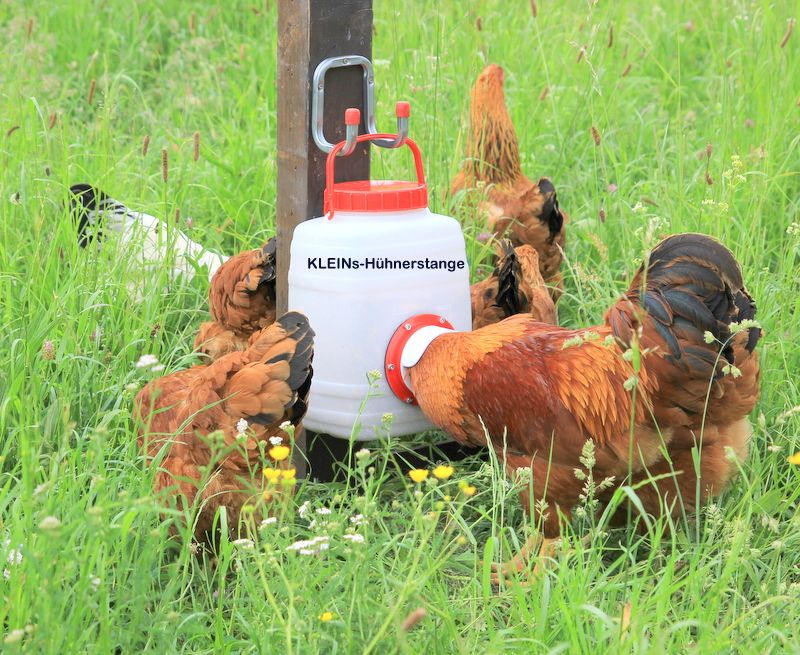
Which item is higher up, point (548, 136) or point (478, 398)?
point (548, 136)

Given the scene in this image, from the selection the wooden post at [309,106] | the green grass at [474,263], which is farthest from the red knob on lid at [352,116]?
the green grass at [474,263]

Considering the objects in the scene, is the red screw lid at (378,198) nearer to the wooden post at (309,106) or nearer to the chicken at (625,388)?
the wooden post at (309,106)

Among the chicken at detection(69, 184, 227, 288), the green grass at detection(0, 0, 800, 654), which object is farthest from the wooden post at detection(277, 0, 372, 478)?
the green grass at detection(0, 0, 800, 654)

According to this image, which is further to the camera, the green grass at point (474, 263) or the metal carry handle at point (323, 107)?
the metal carry handle at point (323, 107)

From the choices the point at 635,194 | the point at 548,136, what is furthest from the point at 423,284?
the point at 548,136

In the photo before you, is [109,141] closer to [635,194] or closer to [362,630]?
[635,194]

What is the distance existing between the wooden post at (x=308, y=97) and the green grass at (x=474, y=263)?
2.40 feet

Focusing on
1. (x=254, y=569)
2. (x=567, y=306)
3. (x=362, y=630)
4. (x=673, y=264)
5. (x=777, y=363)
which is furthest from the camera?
(x=567, y=306)

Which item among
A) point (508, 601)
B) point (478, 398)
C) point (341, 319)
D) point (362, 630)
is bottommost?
point (508, 601)

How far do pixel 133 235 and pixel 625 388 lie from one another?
6.93ft

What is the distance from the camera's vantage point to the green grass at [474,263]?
209 centimetres

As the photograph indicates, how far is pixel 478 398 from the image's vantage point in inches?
115

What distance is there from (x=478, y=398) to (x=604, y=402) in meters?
0.38

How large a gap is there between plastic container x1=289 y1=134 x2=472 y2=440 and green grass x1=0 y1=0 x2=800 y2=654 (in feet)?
1.12
